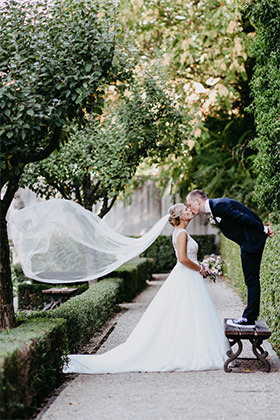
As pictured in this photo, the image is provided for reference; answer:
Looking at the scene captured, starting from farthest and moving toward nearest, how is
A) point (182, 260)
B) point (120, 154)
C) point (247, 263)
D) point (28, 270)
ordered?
point (120, 154) → point (28, 270) → point (182, 260) → point (247, 263)

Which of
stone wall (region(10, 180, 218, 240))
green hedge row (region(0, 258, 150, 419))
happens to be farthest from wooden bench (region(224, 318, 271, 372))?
stone wall (region(10, 180, 218, 240))

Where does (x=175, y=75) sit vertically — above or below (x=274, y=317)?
above

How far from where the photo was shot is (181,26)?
557 inches

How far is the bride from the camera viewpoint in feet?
21.5

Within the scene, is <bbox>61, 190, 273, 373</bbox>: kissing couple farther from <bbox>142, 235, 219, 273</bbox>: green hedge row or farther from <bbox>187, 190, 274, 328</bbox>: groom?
<bbox>142, 235, 219, 273</bbox>: green hedge row

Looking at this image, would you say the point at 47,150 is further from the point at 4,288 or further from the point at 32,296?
the point at 32,296

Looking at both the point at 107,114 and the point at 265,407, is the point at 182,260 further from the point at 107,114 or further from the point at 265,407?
the point at 107,114

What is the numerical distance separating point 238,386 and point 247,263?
1.39m

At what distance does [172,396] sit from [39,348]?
4.38 feet

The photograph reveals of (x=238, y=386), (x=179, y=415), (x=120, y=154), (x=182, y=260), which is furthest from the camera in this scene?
(x=120, y=154)

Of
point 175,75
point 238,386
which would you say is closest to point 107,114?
point 175,75

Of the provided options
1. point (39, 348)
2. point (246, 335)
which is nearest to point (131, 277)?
point (246, 335)

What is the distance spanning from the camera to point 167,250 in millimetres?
19734

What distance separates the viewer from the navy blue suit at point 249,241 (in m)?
6.37
